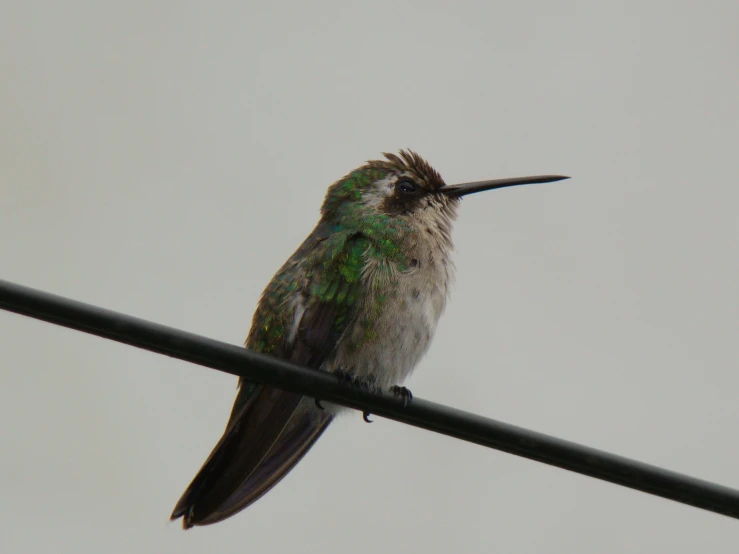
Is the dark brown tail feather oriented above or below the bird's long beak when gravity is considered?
below

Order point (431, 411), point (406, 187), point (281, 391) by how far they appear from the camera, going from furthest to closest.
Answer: point (406, 187) → point (281, 391) → point (431, 411)

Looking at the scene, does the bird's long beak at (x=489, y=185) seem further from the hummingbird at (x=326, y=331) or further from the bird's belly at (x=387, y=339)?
the bird's belly at (x=387, y=339)

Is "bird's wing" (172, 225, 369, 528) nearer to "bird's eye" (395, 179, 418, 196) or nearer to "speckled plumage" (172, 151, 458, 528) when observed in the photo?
"speckled plumage" (172, 151, 458, 528)

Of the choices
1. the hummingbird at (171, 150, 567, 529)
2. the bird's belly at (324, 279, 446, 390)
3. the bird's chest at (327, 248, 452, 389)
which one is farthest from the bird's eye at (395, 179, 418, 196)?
the bird's belly at (324, 279, 446, 390)

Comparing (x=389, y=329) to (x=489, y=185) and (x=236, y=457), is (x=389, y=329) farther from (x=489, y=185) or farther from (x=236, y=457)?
(x=489, y=185)

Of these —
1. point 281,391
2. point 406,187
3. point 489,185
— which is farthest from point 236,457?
point 489,185
